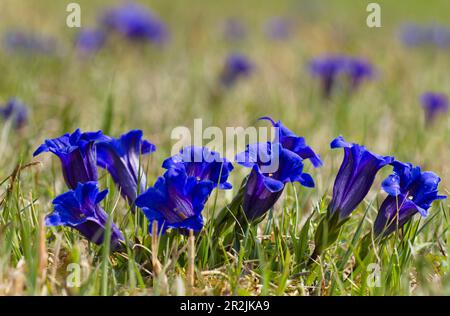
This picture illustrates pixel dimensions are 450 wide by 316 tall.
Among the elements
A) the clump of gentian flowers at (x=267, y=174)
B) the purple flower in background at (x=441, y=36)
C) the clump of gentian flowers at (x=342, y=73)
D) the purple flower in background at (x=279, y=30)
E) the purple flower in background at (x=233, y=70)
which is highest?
the purple flower in background at (x=279, y=30)

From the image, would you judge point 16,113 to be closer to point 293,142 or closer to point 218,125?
point 218,125

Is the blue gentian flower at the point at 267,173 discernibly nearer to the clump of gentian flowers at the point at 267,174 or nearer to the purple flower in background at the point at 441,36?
the clump of gentian flowers at the point at 267,174

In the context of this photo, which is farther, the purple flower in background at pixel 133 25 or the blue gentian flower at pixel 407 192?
the purple flower in background at pixel 133 25

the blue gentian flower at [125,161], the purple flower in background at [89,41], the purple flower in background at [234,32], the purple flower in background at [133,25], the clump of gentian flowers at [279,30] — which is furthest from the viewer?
the clump of gentian flowers at [279,30]

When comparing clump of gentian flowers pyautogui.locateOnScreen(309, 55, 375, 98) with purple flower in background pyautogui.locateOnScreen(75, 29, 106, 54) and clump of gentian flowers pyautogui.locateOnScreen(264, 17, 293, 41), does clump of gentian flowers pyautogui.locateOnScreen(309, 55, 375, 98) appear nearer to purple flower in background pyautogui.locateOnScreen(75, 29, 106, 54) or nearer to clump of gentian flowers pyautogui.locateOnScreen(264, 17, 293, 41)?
purple flower in background pyautogui.locateOnScreen(75, 29, 106, 54)

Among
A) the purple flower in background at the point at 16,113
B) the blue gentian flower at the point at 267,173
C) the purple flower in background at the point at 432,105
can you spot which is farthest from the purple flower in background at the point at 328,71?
the blue gentian flower at the point at 267,173

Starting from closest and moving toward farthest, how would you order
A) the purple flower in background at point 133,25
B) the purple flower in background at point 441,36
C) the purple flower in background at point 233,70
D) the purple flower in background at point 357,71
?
1. the purple flower in background at point 357,71
2. the purple flower in background at point 233,70
3. the purple flower in background at point 133,25
4. the purple flower in background at point 441,36

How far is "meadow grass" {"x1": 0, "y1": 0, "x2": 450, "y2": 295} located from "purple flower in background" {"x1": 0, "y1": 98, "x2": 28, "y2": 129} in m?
0.06

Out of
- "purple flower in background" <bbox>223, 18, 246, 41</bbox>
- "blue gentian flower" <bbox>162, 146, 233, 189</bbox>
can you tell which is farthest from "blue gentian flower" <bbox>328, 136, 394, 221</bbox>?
"purple flower in background" <bbox>223, 18, 246, 41</bbox>

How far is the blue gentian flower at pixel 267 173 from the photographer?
183cm

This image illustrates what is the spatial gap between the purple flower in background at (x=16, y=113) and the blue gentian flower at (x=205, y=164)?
1.61 metres

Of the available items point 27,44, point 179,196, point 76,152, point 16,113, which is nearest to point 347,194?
point 179,196

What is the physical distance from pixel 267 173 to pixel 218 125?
224cm

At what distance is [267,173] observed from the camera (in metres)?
1.90
